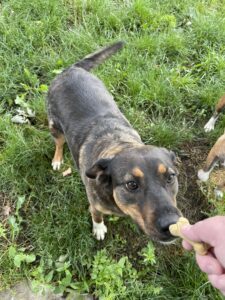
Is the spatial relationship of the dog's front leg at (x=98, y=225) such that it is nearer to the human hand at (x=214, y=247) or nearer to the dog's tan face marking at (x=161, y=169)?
the dog's tan face marking at (x=161, y=169)

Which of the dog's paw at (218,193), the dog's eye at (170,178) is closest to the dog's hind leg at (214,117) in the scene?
the dog's paw at (218,193)

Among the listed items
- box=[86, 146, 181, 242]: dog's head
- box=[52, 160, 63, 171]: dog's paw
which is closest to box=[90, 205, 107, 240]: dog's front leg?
box=[86, 146, 181, 242]: dog's head

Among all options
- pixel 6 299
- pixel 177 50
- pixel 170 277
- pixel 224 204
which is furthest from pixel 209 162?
pixel 6 299

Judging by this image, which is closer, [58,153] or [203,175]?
[203,175]

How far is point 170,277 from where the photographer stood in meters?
3.52

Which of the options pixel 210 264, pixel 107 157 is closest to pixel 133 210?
pixel 107 157

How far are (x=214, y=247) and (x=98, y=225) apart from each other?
2044mm

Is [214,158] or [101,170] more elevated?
[101,170]

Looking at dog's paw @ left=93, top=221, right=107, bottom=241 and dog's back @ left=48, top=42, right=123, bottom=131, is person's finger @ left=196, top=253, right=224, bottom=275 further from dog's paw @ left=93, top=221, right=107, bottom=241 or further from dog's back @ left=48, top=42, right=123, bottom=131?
dog's back @ left=48, top=42, right=123, bottom=131

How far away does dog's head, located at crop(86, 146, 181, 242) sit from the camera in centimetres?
254

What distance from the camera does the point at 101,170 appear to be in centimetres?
296

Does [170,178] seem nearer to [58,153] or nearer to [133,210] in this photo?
[133,210]

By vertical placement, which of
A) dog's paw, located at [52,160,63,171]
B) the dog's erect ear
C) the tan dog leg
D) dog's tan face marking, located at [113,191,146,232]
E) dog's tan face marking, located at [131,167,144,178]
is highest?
dog's tan face marking, located at [131,167,144,178]

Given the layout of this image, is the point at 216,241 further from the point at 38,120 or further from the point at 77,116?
the point at 38,120
